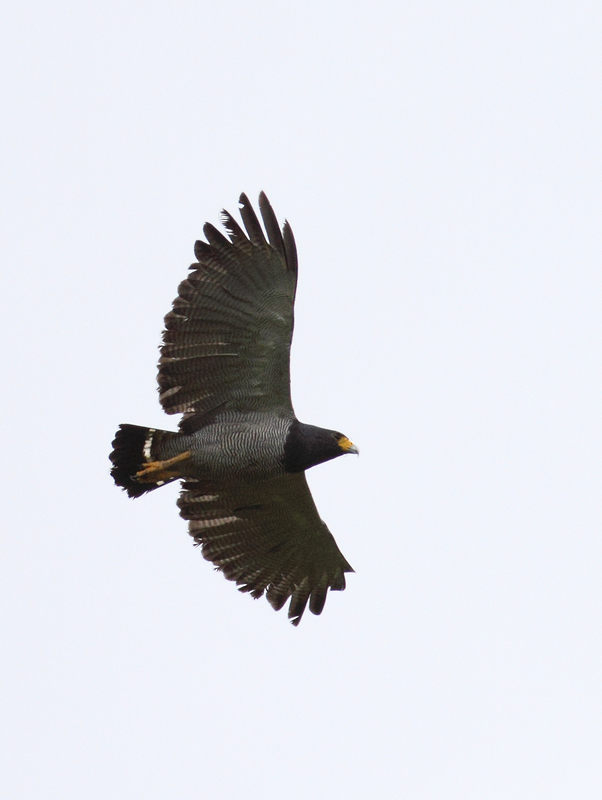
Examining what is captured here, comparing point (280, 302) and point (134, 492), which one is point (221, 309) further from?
point (134, 492)

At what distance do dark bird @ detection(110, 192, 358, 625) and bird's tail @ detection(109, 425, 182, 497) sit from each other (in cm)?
1

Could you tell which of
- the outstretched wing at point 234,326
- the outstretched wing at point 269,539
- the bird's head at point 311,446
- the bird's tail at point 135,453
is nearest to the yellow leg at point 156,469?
the bird's tail at point 135,453

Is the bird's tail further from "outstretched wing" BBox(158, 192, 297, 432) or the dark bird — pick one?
"outstretched wing" BBox(158, 192, 297, 432)

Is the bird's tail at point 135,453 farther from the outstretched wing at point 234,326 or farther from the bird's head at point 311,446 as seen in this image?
the bird's head at point 311,446

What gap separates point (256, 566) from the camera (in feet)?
52.7

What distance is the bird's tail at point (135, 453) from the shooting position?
48.3 ft

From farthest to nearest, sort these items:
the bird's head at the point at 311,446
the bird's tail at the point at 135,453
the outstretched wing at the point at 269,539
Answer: the outstretched wing at the point at 269,539, the bird's tail at the point at 135,453, the bird's head at the point at 311,446

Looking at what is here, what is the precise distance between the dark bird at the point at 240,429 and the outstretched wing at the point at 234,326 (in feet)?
0.03

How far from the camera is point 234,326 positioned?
14.3 metres

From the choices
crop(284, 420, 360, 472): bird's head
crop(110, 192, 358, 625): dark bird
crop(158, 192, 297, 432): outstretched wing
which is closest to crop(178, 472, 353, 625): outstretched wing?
crop(110, 192, 358, 625): dark bird

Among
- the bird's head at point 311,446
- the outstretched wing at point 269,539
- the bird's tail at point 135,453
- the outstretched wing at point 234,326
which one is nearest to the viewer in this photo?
the outstretched wing at point 234,326

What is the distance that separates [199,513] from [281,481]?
110 cm

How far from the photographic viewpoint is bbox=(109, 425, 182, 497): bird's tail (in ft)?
48.3

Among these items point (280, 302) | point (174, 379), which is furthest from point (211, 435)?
point (280, 302)
